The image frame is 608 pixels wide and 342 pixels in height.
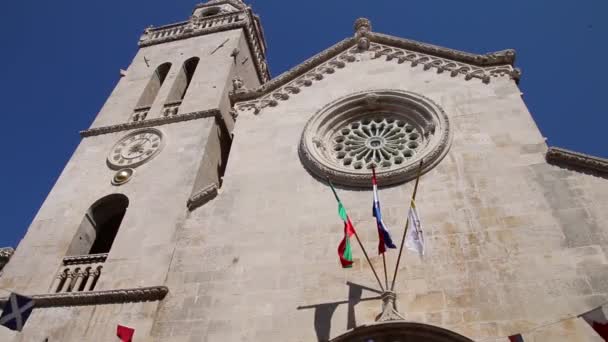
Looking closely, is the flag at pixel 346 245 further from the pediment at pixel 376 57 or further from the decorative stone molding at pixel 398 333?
the pediment at pixel 376 57

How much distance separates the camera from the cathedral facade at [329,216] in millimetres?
8977

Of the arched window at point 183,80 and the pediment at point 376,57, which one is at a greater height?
the arched window at point 183,80

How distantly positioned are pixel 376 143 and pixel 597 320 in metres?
6.32

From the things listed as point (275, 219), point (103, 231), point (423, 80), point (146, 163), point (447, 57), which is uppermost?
point (447, 57)

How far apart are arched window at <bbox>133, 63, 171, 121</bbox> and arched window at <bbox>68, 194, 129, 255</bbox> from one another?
3.48m

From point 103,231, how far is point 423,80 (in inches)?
346

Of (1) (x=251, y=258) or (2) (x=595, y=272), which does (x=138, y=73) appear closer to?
(1) (x=251, y=258)

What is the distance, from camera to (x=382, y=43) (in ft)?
51.5

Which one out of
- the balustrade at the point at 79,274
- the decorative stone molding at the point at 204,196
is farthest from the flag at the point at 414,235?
the balustrade at the point at 79,274

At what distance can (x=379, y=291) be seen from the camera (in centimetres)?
930

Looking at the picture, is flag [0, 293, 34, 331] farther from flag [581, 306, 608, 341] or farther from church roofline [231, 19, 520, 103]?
flag [581, 306, 608, 341]

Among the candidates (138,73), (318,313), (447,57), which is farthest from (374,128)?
(138,73)

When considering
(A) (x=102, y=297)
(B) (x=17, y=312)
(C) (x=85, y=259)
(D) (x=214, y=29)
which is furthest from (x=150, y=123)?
(B) (x=17, y=312)

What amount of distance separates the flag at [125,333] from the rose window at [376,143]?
557 centimetres
